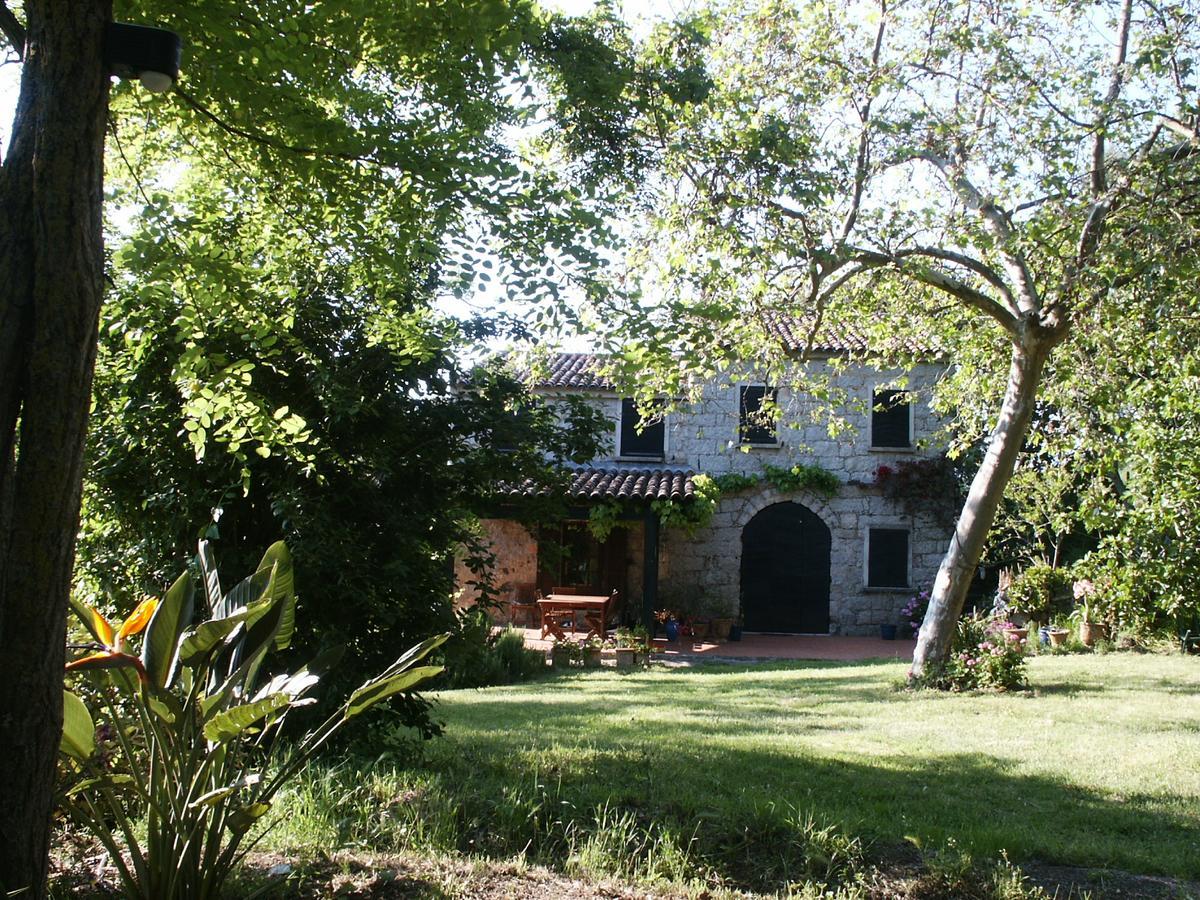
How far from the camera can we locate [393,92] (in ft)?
16.3

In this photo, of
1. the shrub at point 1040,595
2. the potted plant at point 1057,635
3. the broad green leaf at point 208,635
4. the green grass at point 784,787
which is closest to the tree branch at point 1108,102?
the green grass at point 784,787

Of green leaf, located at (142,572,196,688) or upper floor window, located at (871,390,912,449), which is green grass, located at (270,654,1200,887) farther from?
upper floor window, located at (871,390,912,449)

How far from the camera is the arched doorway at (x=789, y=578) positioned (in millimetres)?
19203

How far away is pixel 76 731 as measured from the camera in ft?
9.74

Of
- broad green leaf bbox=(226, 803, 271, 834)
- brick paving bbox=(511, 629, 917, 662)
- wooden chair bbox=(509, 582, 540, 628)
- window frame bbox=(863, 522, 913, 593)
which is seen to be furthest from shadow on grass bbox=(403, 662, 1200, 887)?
window frame bbox=(863, 522, 913, 593)

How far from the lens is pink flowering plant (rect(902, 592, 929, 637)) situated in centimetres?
1836

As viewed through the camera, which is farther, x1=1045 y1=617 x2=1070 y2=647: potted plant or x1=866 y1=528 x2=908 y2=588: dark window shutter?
x1=866 y1=528 x2=908 y2=588: dark window shutter

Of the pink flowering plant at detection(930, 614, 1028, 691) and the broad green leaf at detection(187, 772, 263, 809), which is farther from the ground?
the broad green leaf at detection(187, 772, 263, 809)

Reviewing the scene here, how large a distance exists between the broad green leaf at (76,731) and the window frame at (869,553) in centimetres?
1745

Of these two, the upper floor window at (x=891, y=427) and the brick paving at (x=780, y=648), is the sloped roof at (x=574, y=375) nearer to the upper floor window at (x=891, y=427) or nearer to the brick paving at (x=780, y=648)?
the brick paving at (x=780, y=648)

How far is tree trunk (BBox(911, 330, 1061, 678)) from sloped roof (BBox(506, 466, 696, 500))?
715 cm

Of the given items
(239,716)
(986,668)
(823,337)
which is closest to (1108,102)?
(823,337)

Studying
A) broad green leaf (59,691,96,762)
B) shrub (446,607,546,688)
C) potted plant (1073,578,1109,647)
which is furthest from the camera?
potted plant (1073,578,1109,647)

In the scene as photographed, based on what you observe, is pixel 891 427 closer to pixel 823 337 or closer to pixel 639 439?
pixel 639 439
